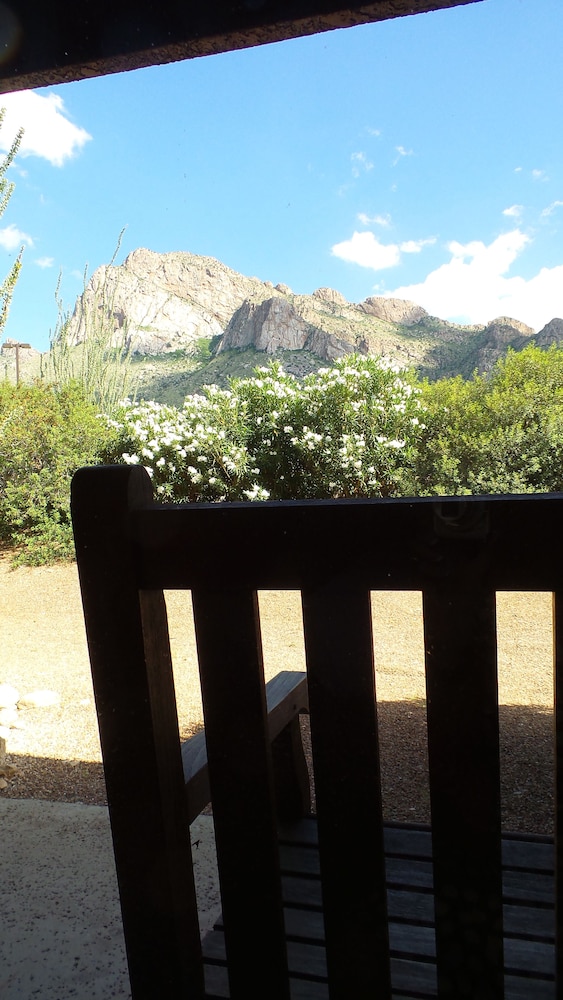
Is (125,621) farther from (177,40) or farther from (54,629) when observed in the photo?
(54,629)

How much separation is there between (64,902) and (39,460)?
7113mm

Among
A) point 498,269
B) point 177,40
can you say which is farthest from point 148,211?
point 177,40

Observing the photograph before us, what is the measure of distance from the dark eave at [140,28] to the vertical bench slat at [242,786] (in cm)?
134

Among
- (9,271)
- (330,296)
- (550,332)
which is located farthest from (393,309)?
(9,271)

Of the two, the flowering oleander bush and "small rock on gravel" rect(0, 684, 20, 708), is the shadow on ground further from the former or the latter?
the flowering oleander bush

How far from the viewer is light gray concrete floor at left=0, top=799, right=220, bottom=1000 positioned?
1.65m

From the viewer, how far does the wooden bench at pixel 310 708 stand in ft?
2.15

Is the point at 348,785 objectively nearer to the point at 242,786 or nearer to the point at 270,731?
the point at 242,786

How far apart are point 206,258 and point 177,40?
74.9 m

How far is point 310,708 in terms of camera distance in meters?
0.69

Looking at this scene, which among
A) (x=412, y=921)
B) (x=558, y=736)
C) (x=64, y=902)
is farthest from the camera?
(x=64, y=902)

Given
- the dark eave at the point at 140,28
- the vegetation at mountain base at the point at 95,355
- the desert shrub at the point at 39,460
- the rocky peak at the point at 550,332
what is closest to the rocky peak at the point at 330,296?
the rocky peak at the point at 550,332

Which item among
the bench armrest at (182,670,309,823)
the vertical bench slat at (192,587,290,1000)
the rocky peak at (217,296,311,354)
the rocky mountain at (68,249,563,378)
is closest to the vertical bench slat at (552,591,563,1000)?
the vertical bench slat at (192,587,290,1000)

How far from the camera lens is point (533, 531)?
2.09ft
